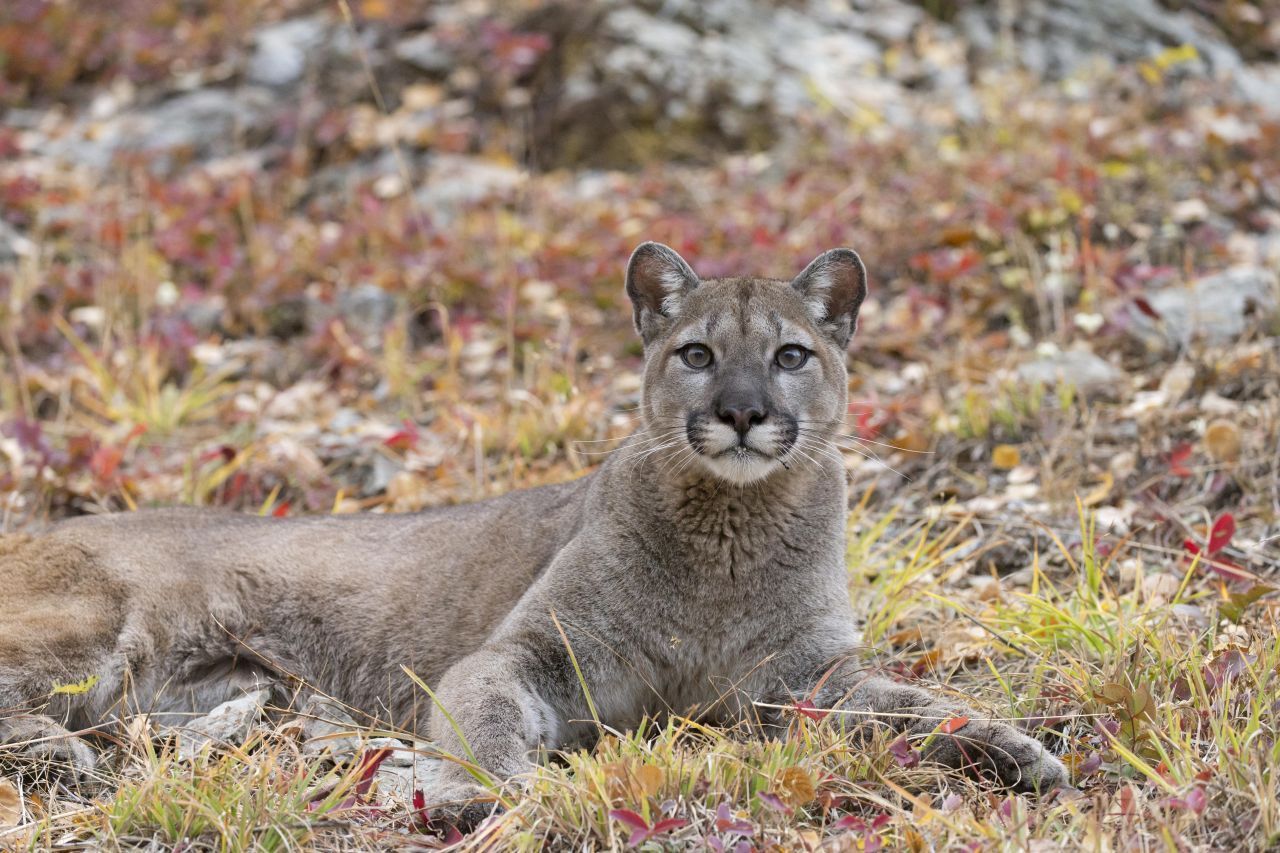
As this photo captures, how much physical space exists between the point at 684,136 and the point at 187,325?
202 inches

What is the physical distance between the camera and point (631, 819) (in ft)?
11.9

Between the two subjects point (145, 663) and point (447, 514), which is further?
point (447, 514)

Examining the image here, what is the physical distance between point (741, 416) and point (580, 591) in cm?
93

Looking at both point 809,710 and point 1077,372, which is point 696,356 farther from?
point 1077,372

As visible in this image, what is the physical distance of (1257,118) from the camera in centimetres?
1084

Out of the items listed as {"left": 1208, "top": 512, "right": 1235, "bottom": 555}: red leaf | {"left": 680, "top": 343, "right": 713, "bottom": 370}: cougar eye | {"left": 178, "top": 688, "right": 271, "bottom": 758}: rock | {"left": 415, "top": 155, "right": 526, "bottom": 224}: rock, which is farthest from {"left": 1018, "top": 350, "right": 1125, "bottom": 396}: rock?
{"left": 415, "top": 155, "right": 526, "bottom": 224}: rock

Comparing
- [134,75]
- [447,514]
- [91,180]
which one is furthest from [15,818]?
[134,75]

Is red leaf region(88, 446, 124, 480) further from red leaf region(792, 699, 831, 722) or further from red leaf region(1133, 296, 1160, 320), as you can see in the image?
red leaf region(1133, 296, 1160, 320)

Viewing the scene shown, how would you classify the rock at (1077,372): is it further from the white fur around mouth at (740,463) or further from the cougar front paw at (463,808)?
the cougar front paw at (463,808)

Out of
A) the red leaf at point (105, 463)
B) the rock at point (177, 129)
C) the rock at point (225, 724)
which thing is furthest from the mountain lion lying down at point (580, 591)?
the rock at point (177, 129)

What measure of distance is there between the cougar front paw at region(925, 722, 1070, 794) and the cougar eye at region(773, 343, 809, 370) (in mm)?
1530

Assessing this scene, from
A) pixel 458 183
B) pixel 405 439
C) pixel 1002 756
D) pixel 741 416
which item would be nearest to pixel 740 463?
pixel 741 416

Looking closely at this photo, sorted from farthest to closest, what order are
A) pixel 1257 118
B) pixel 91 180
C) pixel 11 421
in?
pixel 91 180 → pixel 1257 118 → pixel 11 421

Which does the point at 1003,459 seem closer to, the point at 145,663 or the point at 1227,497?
the point at 1227,497
